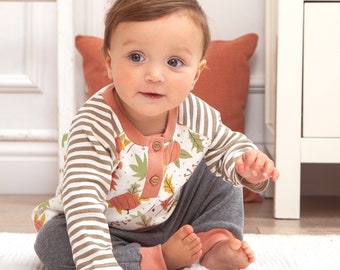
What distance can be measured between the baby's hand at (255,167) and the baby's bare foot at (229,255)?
0.24 feet

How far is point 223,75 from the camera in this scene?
1.44 metres

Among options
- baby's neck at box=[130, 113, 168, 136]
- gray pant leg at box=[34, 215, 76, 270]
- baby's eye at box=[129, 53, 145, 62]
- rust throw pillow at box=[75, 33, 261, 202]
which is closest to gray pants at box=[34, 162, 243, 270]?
gray pant leg at box=[34, 215, 76, 270]

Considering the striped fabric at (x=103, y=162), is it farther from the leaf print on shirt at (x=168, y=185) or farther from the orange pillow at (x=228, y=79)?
the orange pillow at (x=228, y=79)

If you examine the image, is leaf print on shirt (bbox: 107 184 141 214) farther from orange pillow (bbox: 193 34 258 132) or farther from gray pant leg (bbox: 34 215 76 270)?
orange pillow (bbox: 193 34 258 132)

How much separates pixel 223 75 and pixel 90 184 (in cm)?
72

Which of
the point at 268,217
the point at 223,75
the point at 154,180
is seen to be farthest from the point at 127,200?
the point at 223,75

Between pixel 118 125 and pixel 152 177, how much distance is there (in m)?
0.07

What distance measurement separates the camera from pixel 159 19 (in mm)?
771

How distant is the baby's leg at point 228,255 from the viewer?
83cm

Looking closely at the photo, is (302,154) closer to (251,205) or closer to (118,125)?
(251,205)

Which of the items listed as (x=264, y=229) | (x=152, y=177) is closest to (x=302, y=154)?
(x=264, y=229)

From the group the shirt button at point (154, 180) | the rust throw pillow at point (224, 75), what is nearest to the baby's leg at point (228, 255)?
the shirt button at point (154, 180)

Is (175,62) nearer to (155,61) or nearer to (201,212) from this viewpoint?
(155,61)

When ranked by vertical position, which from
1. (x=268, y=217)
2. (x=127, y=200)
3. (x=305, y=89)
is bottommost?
(x=268, y=217)
